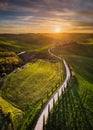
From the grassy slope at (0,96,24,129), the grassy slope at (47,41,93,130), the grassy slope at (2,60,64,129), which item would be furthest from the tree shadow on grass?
the grassy slope at (0,96,24,129)

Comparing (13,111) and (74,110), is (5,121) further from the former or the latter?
(74,110)

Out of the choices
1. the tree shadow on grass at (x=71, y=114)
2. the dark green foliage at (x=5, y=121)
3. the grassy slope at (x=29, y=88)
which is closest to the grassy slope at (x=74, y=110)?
the tree shadow on grass at (x=71, y=114)

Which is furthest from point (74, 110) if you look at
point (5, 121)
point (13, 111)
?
point (5, 121)

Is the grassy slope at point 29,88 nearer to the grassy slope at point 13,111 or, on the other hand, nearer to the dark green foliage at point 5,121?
the grassy slope at point 13,111

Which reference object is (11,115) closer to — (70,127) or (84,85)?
(70,127)

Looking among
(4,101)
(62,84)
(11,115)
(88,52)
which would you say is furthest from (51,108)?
(88,52)

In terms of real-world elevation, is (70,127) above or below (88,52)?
above

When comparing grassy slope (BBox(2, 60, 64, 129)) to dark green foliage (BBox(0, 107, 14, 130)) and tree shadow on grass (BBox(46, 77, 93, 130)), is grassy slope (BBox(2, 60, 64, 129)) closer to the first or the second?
dark green foliage (BBox(0, 107, 14, 130))

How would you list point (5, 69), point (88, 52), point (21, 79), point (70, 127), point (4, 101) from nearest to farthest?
point (70, 127)
point (4, 101)
point (21, 79)
point (5, 69)
point (88, 52)
